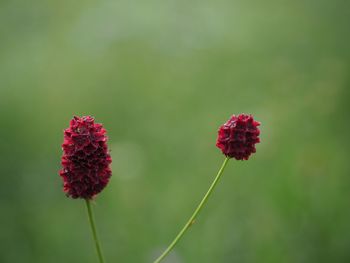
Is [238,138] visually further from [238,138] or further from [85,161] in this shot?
[85,161]

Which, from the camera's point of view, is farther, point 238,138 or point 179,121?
point 179,121

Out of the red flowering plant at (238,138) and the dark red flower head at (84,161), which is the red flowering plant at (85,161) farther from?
the red flowering plant at (238,138)

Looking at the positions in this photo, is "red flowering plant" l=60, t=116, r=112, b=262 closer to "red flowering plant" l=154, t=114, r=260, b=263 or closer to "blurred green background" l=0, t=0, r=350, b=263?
"red flowering plant" l=154, t=114, r=260, b=263

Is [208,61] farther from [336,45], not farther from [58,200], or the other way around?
[58,200]

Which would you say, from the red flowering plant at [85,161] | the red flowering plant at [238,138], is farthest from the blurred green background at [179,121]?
the red flowering plant at [85,161]

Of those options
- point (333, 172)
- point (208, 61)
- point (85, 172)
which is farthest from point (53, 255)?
point (208, 61)

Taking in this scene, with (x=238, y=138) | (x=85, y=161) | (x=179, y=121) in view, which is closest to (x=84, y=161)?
(x=85, y=161)
